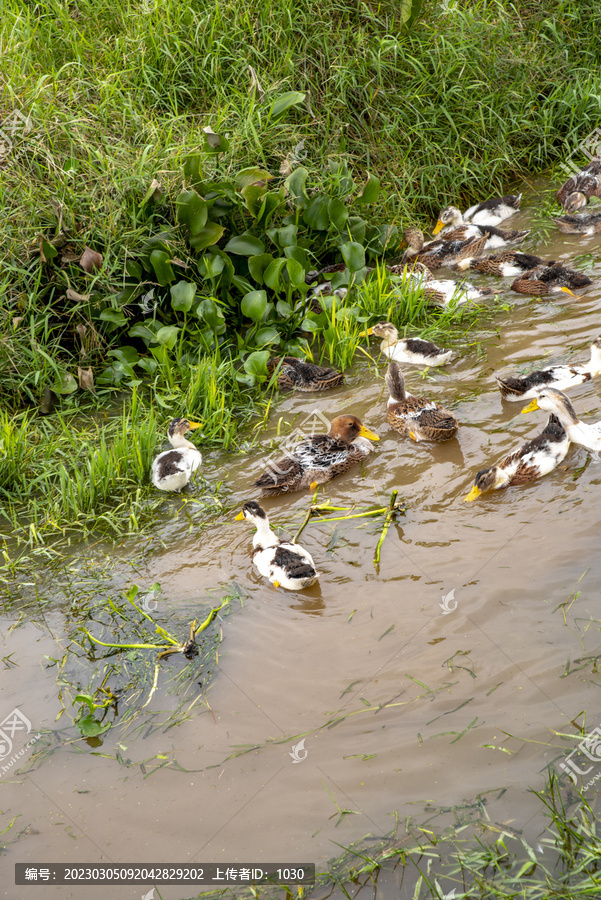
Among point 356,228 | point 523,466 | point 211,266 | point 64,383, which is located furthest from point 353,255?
point 523,466

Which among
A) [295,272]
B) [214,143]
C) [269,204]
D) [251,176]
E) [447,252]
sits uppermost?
[214,143]

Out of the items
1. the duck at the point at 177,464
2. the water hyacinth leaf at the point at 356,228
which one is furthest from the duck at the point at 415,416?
the water hyacinth leaf at the point at 356,228

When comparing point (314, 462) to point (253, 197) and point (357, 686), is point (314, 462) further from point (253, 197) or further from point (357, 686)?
point (253, 197)

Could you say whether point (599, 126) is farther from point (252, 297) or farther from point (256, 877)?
point (256, 877)

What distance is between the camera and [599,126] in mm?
8828

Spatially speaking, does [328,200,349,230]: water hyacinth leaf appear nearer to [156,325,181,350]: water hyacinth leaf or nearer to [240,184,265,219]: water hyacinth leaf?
[240,184,265,219]: water hyacinth leaf

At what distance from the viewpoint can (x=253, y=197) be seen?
6574mm

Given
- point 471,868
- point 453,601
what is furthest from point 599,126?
point 471,868

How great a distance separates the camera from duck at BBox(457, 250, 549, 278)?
6.96 m

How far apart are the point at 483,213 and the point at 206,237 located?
3401mm

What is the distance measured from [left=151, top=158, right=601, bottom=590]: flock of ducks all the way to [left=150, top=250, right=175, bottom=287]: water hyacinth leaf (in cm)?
120

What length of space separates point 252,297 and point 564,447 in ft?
10.1

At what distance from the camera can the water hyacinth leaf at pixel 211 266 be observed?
6.37 m
